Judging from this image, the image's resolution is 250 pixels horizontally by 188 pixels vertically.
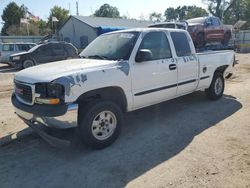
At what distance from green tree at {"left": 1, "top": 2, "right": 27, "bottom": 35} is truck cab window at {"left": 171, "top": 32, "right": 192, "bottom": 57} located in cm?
5548

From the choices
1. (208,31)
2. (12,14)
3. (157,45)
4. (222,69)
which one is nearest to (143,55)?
(157,45)

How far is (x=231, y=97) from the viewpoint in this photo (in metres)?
8.38

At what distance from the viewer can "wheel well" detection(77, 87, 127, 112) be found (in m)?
4.65

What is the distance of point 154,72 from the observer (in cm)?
559

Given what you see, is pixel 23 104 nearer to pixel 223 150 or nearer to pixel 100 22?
pixel 223 150

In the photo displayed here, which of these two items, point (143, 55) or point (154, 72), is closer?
point (143, 55)

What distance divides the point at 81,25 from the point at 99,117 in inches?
1230

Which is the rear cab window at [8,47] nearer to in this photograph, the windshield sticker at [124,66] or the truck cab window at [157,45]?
the truck cab window at [157,45]

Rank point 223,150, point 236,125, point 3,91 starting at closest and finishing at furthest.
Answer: point 223,150
point 236,125
point 3,91

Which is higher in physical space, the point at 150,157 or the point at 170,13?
the point at 170,13

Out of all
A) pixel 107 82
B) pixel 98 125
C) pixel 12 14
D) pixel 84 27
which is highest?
pixel 12 14

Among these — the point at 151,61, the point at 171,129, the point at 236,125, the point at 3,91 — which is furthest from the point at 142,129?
the point at 3,91

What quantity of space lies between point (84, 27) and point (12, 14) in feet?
95.2

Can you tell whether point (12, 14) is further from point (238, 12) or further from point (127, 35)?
point (127, 35)
